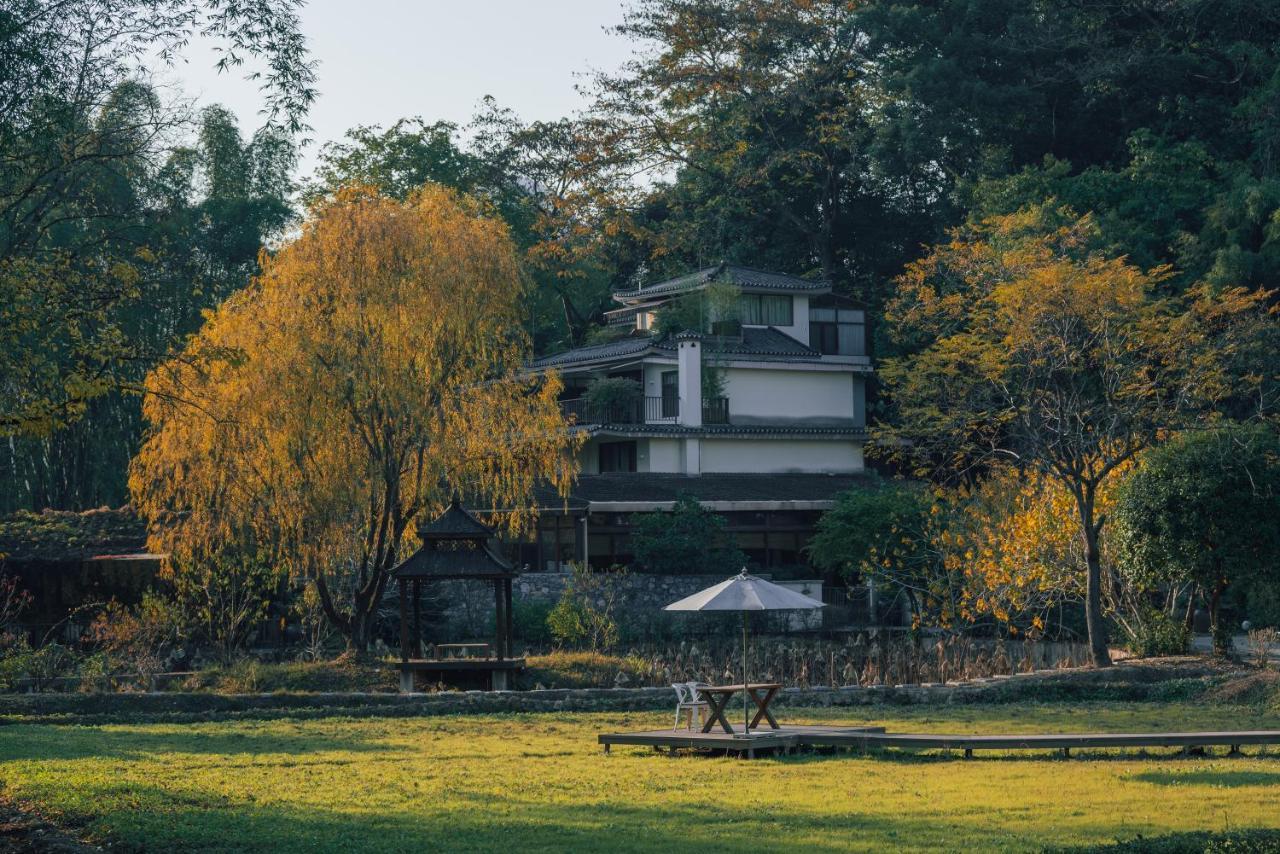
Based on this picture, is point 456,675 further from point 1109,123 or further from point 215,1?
point 1109,123

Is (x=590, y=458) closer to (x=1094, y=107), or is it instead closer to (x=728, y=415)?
(x=728, y=415)

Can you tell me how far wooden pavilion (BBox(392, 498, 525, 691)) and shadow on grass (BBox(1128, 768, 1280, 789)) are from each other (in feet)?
43.7

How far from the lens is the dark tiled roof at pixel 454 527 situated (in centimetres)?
2586

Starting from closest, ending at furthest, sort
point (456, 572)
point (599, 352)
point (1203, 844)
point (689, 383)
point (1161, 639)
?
point (1203, 844), point (456, 572), point (1161, 639), point (689, 383), point (599, 352)

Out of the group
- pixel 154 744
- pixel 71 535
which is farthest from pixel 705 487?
pixel 154 744

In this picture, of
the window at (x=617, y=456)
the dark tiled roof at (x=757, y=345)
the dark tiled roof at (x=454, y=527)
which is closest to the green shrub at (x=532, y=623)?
the dark tiled roof at (x=454, y=527)

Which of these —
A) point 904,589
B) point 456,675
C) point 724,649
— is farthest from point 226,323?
point 904,589

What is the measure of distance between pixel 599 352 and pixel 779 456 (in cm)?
688

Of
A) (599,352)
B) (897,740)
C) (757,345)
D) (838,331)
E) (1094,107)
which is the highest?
(1094,107)

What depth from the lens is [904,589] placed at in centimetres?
3647

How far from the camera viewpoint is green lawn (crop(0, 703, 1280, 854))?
11555mm

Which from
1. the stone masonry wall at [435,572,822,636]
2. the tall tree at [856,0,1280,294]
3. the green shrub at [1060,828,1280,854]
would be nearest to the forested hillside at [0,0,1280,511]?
the tall tree at [856,0,1280,294]

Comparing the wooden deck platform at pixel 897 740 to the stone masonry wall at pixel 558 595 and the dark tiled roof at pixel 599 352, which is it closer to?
the stone masonry wall at pixel 558 595

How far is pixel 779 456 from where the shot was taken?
49.5 metres
